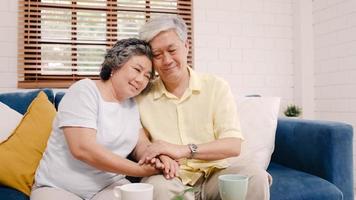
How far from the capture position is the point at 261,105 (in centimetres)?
179

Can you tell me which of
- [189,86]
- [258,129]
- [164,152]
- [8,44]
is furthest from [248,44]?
[164,152]

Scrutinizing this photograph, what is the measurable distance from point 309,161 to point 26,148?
51.1 inches

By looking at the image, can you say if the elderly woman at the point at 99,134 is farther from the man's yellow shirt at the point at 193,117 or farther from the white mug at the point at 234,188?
the white mug at the point at 234,188

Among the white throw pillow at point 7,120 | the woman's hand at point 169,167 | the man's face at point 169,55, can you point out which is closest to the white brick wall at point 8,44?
the white throw pillow at point 7,120

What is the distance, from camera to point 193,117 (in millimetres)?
1409

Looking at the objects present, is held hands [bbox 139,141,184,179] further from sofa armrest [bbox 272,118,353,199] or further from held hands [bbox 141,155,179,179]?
sofa armrest [bbox 272,118,353,199]

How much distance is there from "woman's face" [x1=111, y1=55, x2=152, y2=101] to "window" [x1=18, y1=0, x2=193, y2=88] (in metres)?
1.43

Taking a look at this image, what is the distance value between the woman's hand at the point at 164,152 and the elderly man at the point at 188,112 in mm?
34

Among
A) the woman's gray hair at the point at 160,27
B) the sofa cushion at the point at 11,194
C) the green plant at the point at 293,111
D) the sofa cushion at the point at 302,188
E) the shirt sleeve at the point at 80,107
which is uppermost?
the woman's gray hair at the point at 160,27

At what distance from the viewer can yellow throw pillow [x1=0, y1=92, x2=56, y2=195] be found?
138 centimetres

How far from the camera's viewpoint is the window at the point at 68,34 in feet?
8.46

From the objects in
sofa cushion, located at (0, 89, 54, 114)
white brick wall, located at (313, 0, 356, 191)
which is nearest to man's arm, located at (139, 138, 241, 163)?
sofa cushion, located at (0, 89, 54, 114)

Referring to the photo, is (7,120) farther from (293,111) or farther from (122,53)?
(293,111)

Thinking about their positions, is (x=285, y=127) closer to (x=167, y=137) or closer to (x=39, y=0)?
(x=167, y=137)
